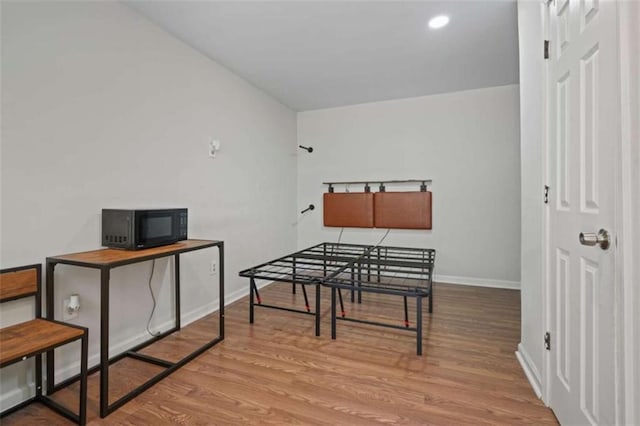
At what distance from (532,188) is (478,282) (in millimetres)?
2343

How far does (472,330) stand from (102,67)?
338cm

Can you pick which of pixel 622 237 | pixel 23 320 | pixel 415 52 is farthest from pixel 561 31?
pixel 23 320

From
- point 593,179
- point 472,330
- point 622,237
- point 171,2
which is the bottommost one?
point 472,330

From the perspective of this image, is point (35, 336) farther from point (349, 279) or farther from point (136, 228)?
point (349, 279)

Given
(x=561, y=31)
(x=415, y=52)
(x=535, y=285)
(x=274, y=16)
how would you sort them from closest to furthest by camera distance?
(x=561, y=31) < (x=535, y=285) < (x=274, y=16) < (x=415, y=52)

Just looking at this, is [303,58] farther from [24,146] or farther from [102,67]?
[24,146]

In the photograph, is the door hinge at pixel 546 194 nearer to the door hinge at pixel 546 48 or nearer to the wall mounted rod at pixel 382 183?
the door hinge at pixel 546 48

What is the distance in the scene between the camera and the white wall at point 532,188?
5.41 ft

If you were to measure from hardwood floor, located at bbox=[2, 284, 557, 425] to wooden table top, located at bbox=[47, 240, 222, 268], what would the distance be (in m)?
0.76

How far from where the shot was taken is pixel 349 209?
170 inches

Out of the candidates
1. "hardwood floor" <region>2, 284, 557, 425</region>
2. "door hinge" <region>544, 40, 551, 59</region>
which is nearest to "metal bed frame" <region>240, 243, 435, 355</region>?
"hardwood floor" <region>2, 284, 557, 425</region>

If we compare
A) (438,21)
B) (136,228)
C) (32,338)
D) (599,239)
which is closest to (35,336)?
(32,338)

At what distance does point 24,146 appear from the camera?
63.9 inches

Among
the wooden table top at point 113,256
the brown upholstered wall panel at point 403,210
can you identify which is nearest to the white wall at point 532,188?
the brown upholstered wall panel at point 403,210
